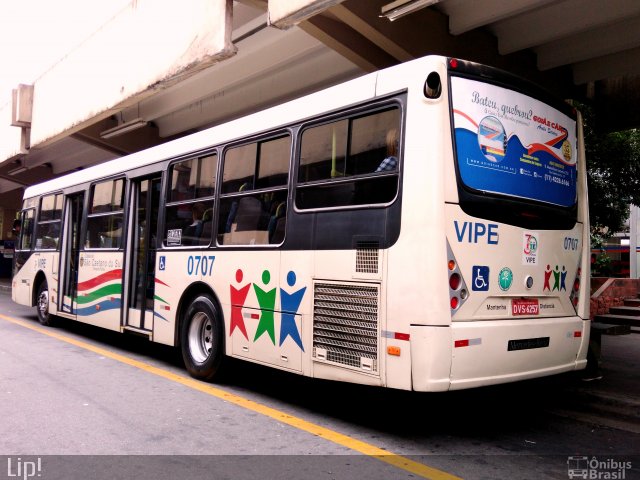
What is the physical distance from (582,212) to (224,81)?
8989 millimetres

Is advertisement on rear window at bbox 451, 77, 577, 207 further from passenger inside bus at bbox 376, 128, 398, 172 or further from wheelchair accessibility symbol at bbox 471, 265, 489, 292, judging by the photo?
wheelchair accessibility symbol at bbox 471, 265, 489, 292

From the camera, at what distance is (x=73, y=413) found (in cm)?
531

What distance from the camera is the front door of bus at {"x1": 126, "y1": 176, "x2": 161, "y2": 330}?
806cm

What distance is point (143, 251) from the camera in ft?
27.4

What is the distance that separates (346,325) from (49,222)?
8.89m

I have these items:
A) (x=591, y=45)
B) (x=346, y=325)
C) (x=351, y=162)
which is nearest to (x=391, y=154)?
(x=351, y=162)

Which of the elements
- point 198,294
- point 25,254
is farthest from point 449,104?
point 25,254

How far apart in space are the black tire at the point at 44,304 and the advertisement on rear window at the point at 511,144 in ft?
31.9

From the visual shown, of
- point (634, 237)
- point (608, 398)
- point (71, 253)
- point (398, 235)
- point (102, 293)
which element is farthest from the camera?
point (634, 237)

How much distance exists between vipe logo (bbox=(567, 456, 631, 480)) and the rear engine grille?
1.64m

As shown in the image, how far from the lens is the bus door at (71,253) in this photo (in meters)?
10.3

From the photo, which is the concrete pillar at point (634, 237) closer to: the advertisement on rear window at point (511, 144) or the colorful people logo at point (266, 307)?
the advertisement on rear window at point (511, 144)

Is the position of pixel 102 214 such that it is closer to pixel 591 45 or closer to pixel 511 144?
pixel 511 144

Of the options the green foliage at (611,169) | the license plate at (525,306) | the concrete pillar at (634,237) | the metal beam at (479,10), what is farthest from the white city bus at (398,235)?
the concrete pillar at (634,237)
